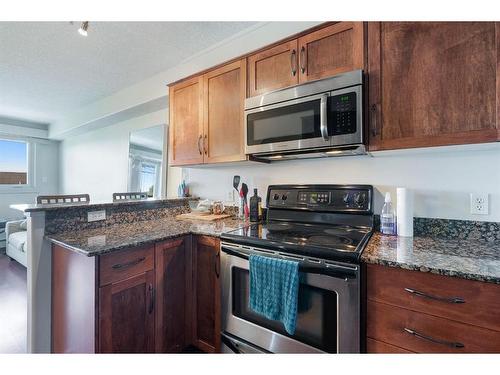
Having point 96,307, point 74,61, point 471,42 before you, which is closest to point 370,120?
point 471,42

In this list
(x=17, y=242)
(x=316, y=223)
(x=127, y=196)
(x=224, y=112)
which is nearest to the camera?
(x=316, y=223)

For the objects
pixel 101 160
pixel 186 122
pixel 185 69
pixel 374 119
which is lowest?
pixel 374 119

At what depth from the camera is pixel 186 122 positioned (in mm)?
2195

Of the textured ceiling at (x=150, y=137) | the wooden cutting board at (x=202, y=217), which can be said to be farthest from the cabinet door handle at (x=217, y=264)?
the textured ceiling at (x=150, y=137)

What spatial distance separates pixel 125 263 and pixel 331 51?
5.52ft

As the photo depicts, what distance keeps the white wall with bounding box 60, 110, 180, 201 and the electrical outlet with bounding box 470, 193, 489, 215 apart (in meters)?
2.58

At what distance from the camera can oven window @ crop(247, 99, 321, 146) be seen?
1.46m

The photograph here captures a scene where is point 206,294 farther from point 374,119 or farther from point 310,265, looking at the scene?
point 374,119

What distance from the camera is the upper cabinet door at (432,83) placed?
1.07 metres

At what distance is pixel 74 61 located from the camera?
2.50 m

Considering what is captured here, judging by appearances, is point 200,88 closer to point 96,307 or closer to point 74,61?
point 74,61

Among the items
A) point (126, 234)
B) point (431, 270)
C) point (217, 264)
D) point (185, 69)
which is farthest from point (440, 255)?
point (185, 69)

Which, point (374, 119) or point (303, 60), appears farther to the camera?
point (303, 60)

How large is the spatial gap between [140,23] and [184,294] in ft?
6.82
